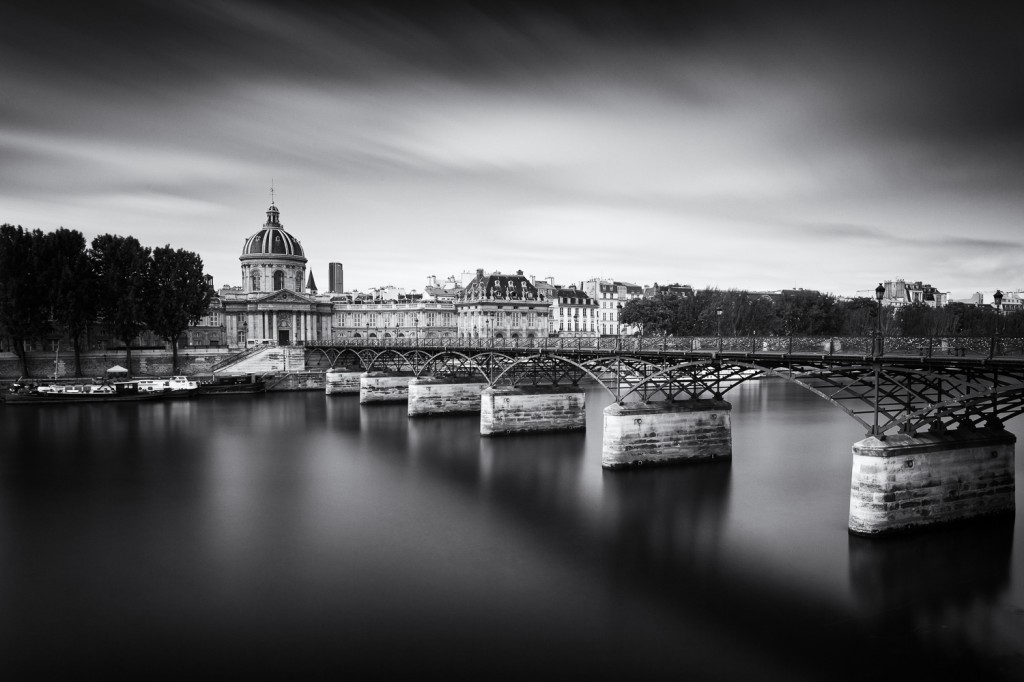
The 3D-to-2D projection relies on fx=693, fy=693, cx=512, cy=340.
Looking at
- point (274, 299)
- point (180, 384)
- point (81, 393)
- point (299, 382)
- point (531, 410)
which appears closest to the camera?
point (531, 410)

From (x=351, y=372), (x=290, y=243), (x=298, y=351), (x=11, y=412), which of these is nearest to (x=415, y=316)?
(x=290, y=243)

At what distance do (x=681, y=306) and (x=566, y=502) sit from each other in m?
58.4

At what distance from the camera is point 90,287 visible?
208 ft

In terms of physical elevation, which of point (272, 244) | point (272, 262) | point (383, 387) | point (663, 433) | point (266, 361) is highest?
point (272, 244)

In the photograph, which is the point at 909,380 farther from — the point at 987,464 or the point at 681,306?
the point at 681,306

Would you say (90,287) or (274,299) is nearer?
(90,287)

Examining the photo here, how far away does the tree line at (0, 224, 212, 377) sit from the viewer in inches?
2331

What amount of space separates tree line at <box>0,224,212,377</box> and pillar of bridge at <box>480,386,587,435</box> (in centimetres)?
4245

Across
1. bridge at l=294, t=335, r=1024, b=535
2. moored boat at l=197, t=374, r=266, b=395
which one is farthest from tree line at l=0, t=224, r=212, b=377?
bridge at l=294, t=335, r=1024, b=535

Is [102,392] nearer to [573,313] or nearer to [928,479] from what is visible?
[928,479]

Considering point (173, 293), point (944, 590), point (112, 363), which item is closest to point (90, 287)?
point (173, 293)

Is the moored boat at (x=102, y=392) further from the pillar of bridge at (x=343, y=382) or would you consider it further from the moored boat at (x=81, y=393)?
the pillar of bridge at (x=343, y=382)

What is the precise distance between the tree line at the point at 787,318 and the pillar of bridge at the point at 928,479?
56.1m

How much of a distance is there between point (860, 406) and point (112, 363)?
68799 millimetres
